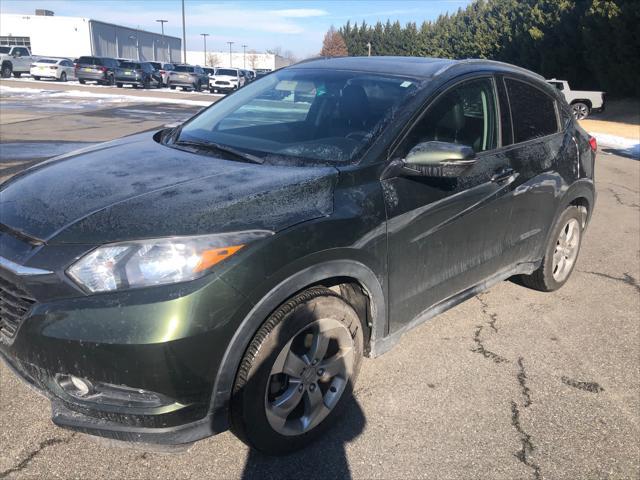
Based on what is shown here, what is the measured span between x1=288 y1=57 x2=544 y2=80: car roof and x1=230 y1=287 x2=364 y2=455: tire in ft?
5.09

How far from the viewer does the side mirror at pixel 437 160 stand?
8.91ft

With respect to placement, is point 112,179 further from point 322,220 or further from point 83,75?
point 83,75

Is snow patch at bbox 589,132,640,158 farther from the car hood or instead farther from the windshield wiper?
the car hood

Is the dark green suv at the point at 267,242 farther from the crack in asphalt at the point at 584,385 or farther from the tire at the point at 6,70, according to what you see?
the tire at the point at 6,70

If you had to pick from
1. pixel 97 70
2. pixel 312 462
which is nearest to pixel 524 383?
pixel 312 462

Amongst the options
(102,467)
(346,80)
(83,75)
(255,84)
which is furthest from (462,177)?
(83,75)

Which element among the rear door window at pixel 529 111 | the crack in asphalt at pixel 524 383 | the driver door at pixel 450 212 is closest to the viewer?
the driver door at pixel 450 212

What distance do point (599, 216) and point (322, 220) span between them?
20.3 ft

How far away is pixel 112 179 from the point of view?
2617mm

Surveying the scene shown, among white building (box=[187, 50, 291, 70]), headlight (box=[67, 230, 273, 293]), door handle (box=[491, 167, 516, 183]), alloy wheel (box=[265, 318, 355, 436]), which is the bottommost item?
alloy wheel (box=[265, 318, 355, 436])

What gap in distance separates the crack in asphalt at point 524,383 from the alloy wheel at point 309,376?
1.09 m

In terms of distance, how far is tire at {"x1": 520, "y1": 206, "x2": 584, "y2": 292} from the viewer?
14.1 ft

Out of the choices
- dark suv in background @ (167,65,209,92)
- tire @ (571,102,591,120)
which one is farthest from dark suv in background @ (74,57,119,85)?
tire @ (571,102,591,120)

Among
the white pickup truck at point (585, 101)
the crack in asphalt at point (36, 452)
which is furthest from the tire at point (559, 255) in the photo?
the white pickup truck at point (585, 101)
